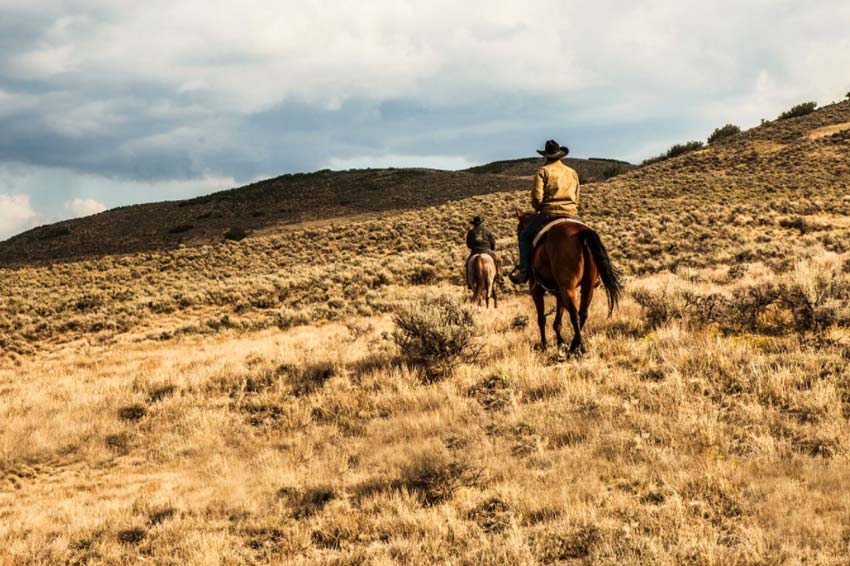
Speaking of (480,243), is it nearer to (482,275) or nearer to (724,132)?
(482,275)

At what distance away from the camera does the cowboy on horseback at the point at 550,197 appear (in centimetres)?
966

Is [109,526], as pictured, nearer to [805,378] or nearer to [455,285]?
[805,378]

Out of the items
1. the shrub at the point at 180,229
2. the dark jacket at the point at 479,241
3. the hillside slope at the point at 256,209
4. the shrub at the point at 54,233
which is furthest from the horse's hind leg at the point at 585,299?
the shrub at the point at 54,233

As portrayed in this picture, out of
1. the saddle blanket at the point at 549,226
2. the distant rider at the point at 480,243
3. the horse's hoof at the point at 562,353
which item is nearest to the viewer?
the horse's hoof at the point at 562,353

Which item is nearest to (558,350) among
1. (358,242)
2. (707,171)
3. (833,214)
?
(833,214)

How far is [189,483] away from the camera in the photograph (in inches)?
264

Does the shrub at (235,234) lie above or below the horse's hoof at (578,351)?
above

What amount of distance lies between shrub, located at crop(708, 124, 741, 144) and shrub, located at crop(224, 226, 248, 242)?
49809mm

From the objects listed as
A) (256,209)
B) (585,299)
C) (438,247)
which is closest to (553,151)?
(585,299)

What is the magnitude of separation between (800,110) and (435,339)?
2696 inches

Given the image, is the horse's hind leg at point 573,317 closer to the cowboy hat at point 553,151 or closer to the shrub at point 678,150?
the cowboy hat at point 553,151

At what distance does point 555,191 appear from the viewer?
382 inches

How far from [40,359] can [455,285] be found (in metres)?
16.3

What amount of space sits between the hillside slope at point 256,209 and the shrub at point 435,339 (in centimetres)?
4260
